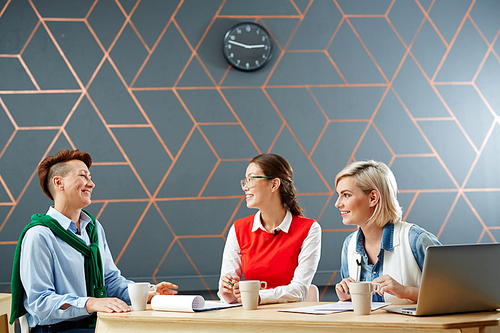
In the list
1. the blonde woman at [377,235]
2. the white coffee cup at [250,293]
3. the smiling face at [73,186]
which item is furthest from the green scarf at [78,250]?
the blonde woman at [377,235]

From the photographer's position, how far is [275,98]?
3090 millimetres

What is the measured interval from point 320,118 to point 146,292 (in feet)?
6.50

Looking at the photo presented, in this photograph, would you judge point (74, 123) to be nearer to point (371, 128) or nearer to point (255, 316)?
point (371, 128)

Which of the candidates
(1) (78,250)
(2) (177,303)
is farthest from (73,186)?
(2) (177,303)

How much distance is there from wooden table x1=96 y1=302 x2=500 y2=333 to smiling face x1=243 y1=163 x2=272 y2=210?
66cm

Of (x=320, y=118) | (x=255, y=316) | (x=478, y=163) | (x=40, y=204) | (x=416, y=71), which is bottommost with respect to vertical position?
(x=255, y=316)

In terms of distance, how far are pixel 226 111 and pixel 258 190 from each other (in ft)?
3.71

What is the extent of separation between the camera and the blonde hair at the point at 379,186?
169 cm

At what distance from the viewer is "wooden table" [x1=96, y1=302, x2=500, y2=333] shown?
109 centimetres

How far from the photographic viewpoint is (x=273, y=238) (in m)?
2.02

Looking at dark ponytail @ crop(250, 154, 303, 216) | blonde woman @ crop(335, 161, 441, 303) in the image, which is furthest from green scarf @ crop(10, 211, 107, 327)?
blonde woman @ crop(335, 161, 441, 303)

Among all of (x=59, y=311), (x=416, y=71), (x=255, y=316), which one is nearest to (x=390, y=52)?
(x=416, y=71)

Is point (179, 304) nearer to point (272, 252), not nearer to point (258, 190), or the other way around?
point (272, 252)

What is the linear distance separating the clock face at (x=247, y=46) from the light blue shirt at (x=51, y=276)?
1.70m
